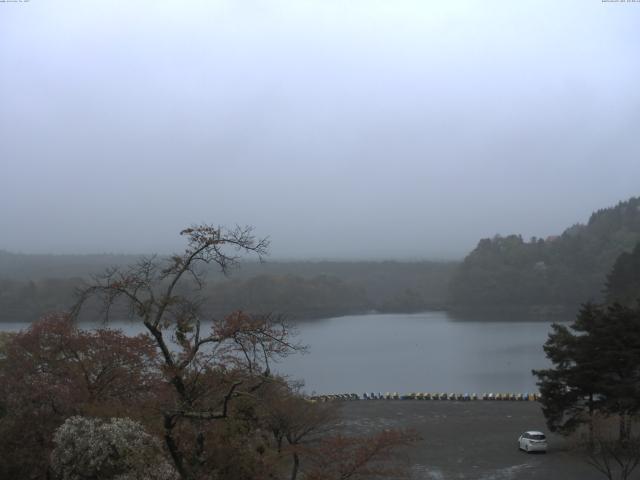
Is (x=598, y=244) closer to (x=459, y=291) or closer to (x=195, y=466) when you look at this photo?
(x=459, y=291)

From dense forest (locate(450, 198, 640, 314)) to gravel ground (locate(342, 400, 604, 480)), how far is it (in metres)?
39.3

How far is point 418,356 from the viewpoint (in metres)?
31.2

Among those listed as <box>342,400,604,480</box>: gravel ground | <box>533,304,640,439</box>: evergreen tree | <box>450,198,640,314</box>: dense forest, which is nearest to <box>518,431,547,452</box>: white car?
<box>342,400,604,480</box>: gravel ground

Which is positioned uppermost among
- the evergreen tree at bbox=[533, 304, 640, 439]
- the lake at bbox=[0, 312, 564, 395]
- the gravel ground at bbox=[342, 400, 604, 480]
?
the evergreen tree at bbox=[533, 304, 640, 439]

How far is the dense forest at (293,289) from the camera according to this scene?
4706 centimetres

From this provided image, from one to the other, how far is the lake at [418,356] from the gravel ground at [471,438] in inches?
114

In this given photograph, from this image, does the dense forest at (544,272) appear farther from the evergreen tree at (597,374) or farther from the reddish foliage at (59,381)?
the reddish foliage at (59,381)

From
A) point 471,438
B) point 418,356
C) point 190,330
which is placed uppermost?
point 190,330

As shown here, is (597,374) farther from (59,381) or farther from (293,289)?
(293,289)

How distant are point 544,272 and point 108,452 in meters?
54.7

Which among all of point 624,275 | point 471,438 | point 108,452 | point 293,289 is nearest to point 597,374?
point 471,438

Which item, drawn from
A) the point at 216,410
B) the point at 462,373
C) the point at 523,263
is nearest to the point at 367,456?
the point at 216,410

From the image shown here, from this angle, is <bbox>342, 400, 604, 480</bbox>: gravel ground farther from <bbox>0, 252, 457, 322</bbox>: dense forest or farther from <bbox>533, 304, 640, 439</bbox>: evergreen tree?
<bbox>0, 252, 457, 322</bbox>: dense forest

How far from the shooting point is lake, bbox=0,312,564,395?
2328 cm
